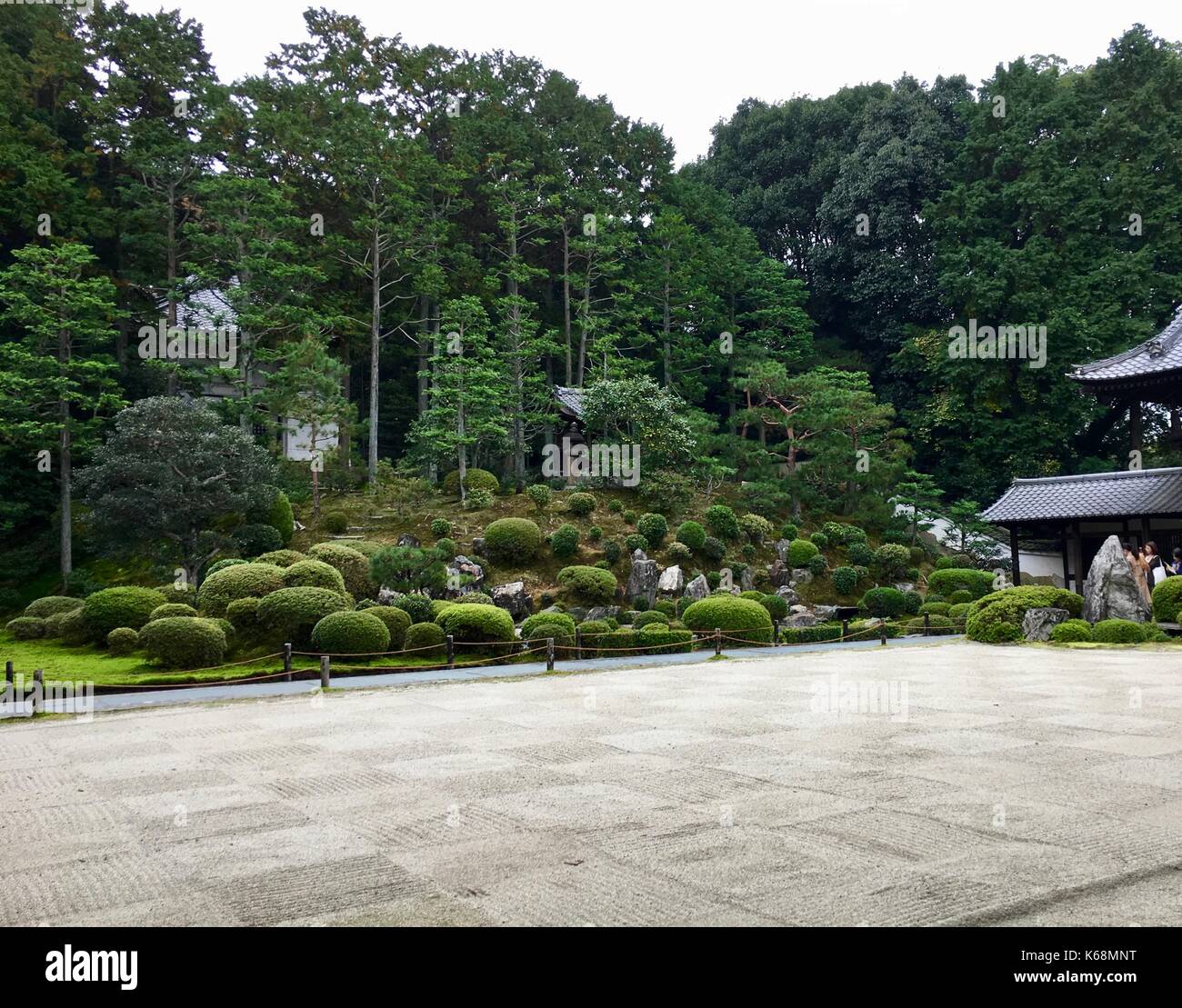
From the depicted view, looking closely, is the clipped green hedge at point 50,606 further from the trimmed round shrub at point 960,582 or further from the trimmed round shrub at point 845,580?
the trimmed round shrub at point 960,582

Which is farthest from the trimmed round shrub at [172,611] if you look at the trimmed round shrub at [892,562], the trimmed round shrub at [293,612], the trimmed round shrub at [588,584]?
the trimmed round shrub at [892,562]

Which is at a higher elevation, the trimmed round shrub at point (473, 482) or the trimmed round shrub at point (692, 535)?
the trimmed round shrub at point (473, 482)

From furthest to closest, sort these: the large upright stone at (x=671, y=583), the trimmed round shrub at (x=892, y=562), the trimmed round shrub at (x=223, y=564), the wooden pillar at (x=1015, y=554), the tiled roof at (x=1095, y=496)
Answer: the trimmed round shrub at (x=892, y=562)
the wooden pillar at (x=1015, y=554)
the large upright stone at (x=671, y=583)
the tiled roof at (x=1095, y=496)
the trimmed round shrub at (x=223, y=564)

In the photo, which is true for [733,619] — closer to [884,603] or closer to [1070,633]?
[1070,633]

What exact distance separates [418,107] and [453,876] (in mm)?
39635

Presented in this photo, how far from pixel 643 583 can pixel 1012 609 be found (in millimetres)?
9849

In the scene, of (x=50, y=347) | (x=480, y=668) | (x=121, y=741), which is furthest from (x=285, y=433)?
(x=121, y=741)

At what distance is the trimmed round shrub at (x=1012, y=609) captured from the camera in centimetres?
1853

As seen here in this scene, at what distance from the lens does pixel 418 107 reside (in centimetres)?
3834

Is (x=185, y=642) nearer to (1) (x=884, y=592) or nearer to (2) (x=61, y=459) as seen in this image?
(2) (x=61, y=459)

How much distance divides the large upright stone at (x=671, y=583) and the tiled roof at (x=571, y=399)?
8293mm

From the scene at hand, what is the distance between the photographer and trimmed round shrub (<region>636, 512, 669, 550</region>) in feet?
89.2

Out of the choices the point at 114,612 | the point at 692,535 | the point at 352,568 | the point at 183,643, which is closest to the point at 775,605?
the point at 692,535

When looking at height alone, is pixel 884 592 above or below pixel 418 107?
below
